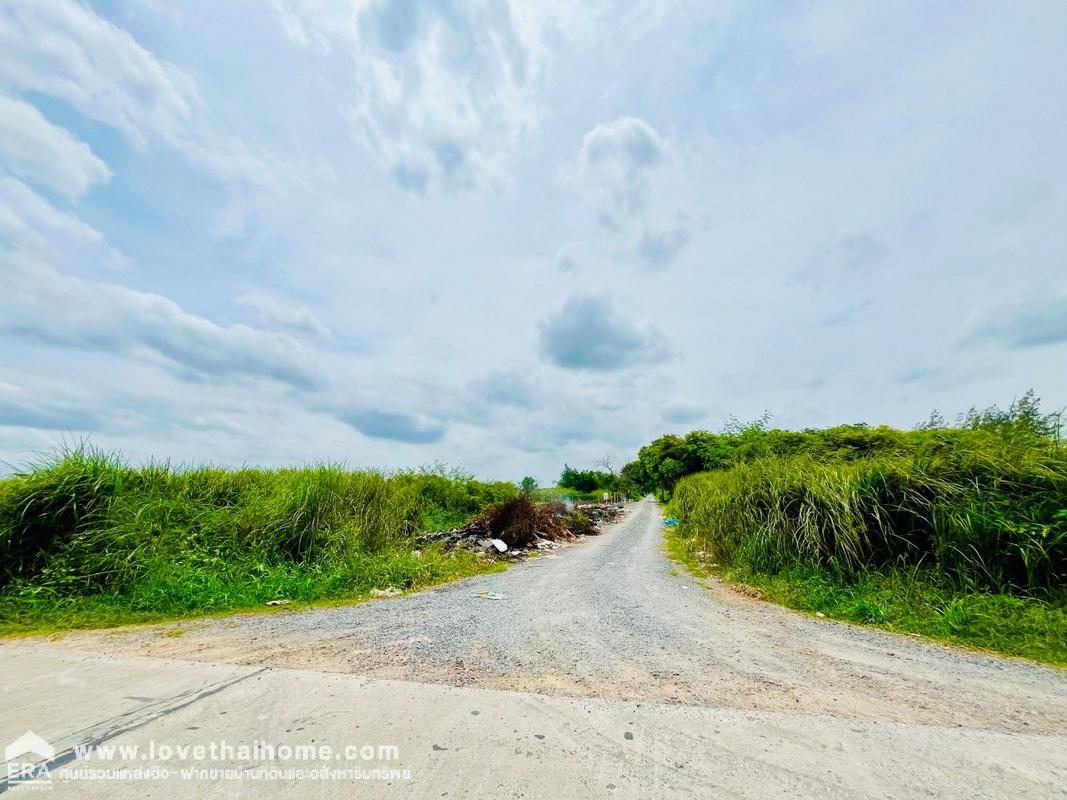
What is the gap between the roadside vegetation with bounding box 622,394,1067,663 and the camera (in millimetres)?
4234

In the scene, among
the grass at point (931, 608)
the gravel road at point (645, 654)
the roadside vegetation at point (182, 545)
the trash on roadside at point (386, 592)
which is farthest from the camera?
the trash on roadside at point (386, 592)

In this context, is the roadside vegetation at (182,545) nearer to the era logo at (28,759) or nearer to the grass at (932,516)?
the era logo at (28,759)

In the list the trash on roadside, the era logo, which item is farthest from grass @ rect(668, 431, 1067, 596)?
the era logo

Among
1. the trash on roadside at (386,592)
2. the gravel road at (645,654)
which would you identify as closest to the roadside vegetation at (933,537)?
the gravel road at (645,654)

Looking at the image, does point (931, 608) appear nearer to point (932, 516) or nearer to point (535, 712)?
point (932, 516)

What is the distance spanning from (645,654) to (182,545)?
Answer: 6595 millimetres

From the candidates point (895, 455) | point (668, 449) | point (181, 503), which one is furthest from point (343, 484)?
point (668, 449)

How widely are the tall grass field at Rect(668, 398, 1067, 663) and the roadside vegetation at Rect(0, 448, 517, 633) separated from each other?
5.26 m

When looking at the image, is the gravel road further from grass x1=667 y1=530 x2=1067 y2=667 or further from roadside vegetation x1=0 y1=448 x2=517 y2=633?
roadside vegetation x1=0 y1=448 x2=517 y2=633

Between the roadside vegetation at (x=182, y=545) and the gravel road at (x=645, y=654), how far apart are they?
2.78ft

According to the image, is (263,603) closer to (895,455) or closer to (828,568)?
(828,568)

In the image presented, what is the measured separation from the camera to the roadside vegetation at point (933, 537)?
4.23m

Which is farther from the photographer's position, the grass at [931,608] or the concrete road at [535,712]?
the grass at [931,608]

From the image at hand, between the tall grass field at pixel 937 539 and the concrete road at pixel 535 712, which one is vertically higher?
the tall grass field at pixel 937 539
